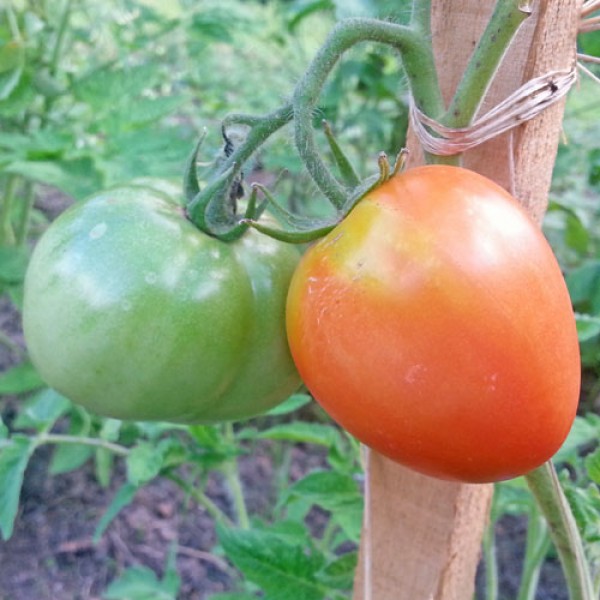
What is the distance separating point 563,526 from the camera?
57cm

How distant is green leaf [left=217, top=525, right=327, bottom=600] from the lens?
2.56ft

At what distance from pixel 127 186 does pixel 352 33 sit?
23 centimetres

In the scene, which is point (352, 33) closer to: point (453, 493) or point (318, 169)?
point (318, 169)

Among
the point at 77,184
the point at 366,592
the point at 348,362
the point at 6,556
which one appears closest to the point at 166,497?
the point at 6,556

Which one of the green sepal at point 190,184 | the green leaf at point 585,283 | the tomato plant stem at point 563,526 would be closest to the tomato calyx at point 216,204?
the green sepal at point 190,184

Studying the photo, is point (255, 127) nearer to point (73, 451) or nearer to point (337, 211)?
point (337, 211)

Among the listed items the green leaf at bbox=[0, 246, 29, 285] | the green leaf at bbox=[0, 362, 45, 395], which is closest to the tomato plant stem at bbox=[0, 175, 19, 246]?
the green leaf at bbox=[0, 246, 29, 285]

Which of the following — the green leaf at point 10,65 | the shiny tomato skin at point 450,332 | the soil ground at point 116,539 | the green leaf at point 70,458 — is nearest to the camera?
the shiny tomato skin at point 450,332

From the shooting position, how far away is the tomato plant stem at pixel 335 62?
46 centimetres

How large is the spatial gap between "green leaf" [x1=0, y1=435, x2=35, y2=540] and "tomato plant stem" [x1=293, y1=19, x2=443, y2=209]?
511mm

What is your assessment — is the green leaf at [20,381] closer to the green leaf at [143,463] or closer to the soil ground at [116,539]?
the soil ground at [116,539]

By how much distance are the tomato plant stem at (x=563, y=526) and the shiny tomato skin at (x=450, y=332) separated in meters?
0.12

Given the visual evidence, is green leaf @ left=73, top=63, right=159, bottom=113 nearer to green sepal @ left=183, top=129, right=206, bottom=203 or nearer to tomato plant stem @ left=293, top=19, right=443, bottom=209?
green sepal @ left=183, top=129, right=206, bottom=203

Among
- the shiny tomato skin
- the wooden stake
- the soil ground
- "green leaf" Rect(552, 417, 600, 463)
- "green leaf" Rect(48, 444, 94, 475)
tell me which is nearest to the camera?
the shiny tomato skin
